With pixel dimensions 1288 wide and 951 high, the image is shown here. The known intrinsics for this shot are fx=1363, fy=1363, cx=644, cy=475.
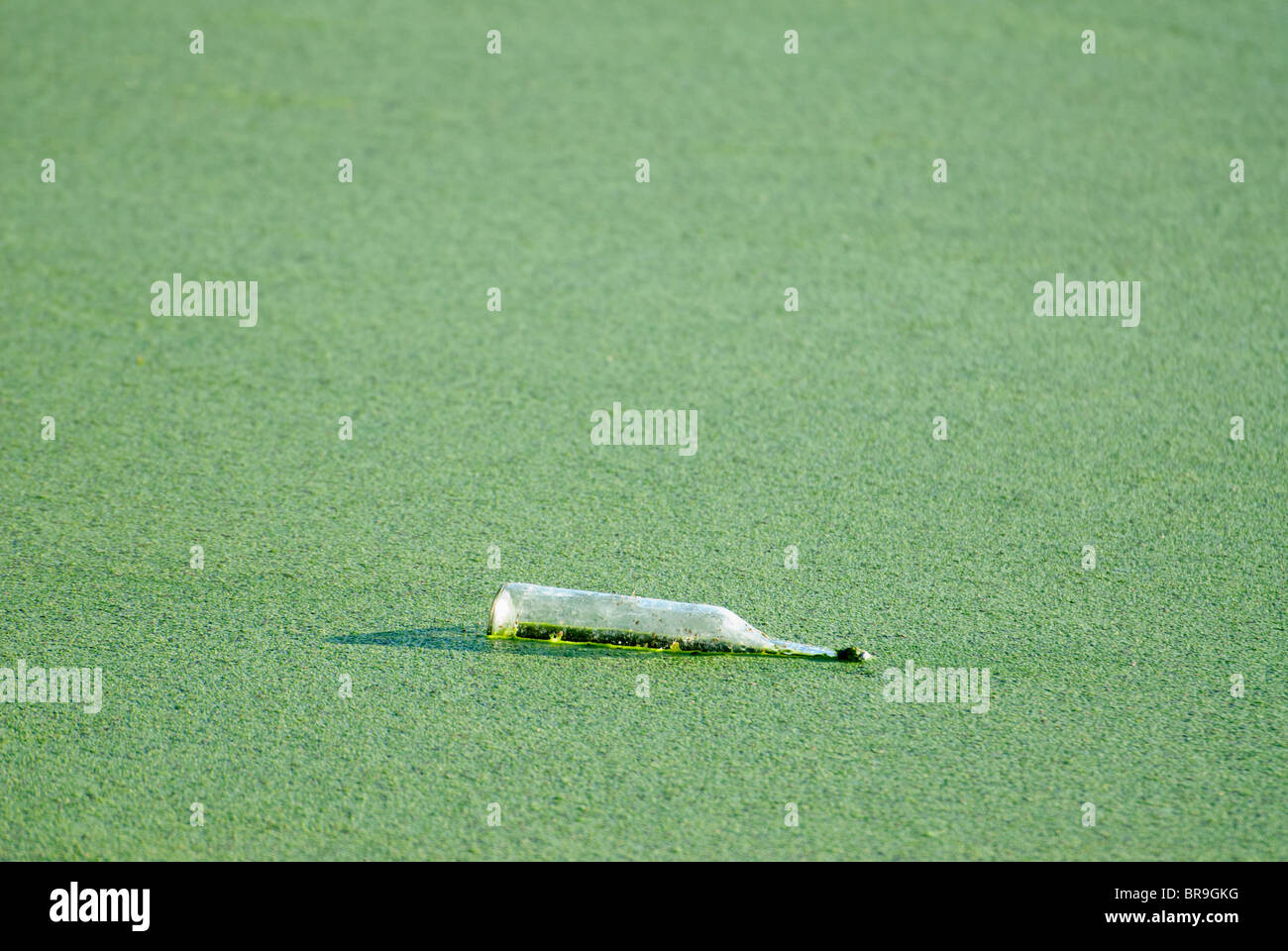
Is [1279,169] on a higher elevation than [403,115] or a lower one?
lower

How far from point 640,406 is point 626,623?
1336 mm

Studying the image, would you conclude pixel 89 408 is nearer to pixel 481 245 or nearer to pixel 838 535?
pixel 481 245

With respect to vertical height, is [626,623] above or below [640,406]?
below

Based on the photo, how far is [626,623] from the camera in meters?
3.15

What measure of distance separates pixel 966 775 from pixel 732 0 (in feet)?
20.6

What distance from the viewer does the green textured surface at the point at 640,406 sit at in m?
2.71

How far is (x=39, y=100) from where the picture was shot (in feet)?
21.9

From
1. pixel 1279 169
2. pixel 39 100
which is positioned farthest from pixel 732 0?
pixel 39 100

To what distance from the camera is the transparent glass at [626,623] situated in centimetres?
312

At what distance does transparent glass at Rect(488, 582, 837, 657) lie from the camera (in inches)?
123

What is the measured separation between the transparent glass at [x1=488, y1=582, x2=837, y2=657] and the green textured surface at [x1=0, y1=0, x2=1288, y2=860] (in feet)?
0.25

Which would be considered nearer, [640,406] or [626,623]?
[626,623]

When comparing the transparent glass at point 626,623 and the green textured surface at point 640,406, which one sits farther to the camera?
the transparent glass at point 626,623

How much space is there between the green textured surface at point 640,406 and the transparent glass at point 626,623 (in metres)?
0.07
